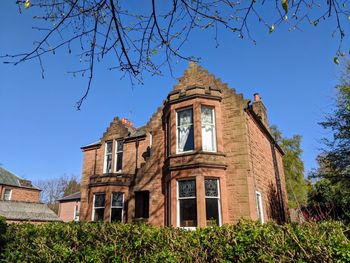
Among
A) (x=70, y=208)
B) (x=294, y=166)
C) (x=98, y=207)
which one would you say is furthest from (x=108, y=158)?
(x=294, y=166)

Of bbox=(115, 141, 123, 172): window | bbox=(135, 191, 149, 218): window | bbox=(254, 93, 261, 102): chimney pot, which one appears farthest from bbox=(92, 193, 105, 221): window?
bbox=(254, 93, 261, 102): chimney pot

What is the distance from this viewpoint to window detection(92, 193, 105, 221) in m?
19.1

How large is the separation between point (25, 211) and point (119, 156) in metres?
13.3

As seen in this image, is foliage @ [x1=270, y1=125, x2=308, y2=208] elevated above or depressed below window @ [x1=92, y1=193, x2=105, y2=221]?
above

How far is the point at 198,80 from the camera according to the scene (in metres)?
16.6

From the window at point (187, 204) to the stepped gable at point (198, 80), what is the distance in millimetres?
5954

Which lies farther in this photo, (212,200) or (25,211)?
(25,211)

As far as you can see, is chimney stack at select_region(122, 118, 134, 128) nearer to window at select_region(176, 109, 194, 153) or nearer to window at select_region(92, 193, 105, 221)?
window at select_region(92, 193, 105, 221)

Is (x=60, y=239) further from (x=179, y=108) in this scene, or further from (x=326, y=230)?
(x=179, y=108)

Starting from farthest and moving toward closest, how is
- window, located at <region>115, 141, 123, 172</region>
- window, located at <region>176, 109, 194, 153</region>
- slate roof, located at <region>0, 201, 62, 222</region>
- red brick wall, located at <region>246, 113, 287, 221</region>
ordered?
1. slate roof, located at <region>0, 201, 62, 222</region>
2. window, located at <region>115, 141, 123, 172</region>
3. red brick wall, located at <region>246, 113, 287, 221</region>
4. window, located at <region>176, 109, 194, 153</region>

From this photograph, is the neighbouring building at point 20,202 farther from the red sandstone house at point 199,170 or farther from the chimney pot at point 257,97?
the chimney pot at point 257,97

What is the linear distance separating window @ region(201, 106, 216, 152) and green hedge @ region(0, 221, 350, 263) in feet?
25.7

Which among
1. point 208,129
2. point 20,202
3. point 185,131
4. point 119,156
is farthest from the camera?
point 20,202

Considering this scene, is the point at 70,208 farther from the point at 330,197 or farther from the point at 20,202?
the point at 330,197
